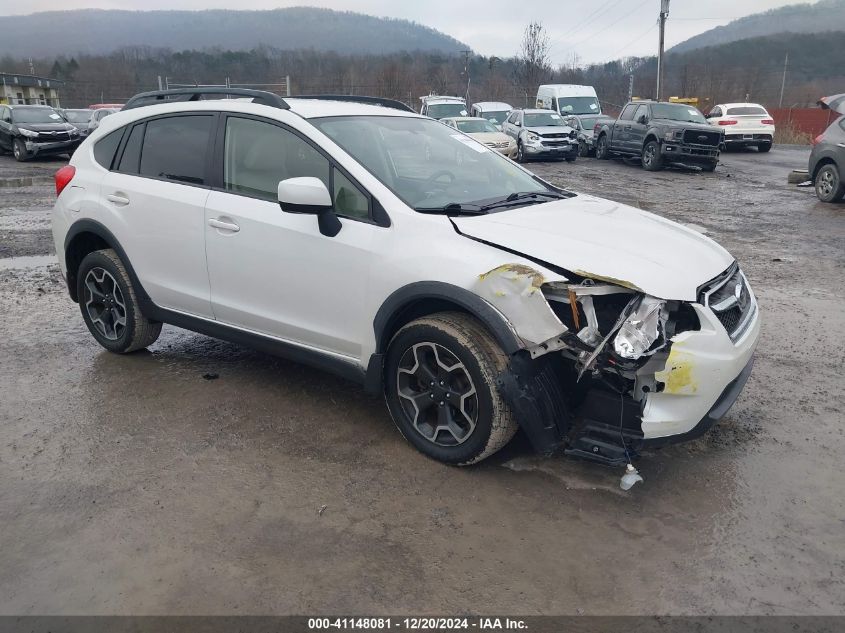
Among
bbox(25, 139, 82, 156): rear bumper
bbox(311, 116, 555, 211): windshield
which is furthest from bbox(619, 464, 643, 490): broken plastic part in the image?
bbox(25, 139, 82, 156): rear bumper

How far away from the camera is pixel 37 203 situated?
13305 millimetres

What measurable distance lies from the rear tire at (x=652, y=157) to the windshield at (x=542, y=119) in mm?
3433

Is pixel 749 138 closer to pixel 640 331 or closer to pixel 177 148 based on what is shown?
pixel 177 148

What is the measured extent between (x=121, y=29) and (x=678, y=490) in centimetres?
20829

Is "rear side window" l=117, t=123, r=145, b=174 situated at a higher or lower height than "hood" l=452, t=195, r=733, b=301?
higher

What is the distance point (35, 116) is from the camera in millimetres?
22000

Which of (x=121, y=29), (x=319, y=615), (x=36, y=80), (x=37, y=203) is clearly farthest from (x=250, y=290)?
(x=121, y=29)

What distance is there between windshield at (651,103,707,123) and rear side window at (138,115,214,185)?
57.2 ft

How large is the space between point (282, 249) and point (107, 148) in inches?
82.2

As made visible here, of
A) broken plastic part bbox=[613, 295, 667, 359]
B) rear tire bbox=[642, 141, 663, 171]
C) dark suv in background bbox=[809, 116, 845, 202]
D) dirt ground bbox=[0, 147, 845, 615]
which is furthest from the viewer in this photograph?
rear tire bbox=[642, 141, 663, 171]

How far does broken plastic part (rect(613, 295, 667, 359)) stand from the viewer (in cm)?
306

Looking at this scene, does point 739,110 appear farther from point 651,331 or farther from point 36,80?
point 36,80

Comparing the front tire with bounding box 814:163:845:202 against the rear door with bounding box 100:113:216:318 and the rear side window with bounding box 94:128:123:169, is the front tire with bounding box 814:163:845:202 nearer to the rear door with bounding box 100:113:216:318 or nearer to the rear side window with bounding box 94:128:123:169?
the rear door with bounding box 100:113:216:318

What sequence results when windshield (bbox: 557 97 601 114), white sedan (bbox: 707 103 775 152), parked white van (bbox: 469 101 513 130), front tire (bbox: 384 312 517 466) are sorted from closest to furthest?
front tire (bbox: 384 312 517 466) → white sedan (bbox: 707 103 775 152) → windshield (bbox: 557 97 601 114) → parked white van (bbox: 469 101 513 130)
